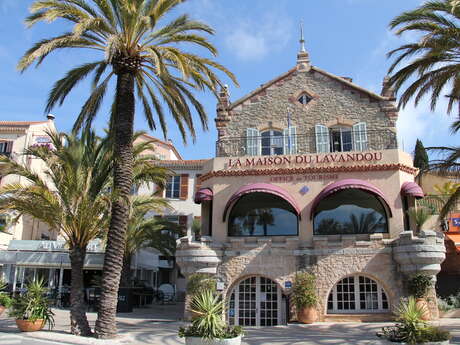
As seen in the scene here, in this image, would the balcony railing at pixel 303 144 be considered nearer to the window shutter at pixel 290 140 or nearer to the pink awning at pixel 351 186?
the window shutter at pixel 290 140

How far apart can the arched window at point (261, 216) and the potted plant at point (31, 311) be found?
9.09m

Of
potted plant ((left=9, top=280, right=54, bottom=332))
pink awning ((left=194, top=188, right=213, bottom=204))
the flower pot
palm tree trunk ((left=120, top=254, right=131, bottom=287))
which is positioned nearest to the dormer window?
pink awning ((left=194, top=188, right=213, bottom=204))

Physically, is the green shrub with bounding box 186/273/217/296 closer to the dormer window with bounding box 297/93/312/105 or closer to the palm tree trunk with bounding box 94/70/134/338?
the palm tree trunk with bounding box 94/70/134/338

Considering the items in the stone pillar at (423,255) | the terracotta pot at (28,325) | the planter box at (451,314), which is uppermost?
the stone pillar at (423,255)

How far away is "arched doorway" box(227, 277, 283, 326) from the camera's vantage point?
65.8 feet

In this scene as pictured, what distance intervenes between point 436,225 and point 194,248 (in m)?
12.7

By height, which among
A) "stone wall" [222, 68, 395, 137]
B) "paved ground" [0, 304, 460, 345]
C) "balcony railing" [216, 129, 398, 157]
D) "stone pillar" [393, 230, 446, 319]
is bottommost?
"paved ground" [0, 304, 460, 345]

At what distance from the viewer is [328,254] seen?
19562 mm

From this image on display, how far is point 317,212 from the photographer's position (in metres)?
21.0

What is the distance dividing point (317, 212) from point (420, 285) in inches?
211

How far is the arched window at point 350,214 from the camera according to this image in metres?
20.5

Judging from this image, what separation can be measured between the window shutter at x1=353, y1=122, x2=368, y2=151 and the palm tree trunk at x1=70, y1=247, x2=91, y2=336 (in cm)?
1390

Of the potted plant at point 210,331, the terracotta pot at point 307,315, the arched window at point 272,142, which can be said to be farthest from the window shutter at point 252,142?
the potted plant at point 210,331

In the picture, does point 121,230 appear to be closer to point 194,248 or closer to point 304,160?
point 194,248
